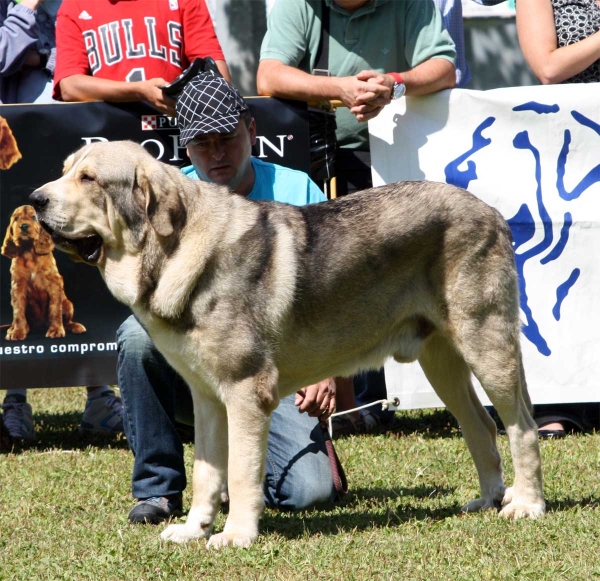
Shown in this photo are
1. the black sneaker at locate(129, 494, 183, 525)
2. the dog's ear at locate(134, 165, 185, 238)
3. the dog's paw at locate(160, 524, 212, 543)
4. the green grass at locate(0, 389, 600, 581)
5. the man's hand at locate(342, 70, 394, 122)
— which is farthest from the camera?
the man's hand at locate(342, 70, 394, 122)

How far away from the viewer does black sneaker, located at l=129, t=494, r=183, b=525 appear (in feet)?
14.3

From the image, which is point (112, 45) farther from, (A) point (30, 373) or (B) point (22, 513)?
(B) point (22, 513)

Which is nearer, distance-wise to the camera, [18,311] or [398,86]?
[398,86]

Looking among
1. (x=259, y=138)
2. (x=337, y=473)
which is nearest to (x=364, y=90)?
(x=259, y=138)

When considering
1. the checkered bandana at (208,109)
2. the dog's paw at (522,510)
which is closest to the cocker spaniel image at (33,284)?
the checkered bandana at (208,109)

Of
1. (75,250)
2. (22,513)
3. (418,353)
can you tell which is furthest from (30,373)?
(418,353)

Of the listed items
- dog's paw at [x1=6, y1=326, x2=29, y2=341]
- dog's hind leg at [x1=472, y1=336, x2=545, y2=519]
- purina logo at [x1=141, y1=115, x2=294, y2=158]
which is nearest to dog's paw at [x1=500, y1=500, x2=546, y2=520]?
dog's hind leg at [x1=472, y1=336, x2=545, y2=519]

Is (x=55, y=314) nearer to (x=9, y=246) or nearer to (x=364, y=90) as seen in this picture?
(x=9, y=246)

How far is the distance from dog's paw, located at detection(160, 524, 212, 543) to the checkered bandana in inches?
72.7

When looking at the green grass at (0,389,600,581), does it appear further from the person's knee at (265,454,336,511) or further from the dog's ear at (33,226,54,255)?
the dog's ear at (33,226,54,255)

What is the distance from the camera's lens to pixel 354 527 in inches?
165

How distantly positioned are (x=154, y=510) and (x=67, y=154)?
2.49 meters

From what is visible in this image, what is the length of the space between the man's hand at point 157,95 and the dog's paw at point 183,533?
2.62m

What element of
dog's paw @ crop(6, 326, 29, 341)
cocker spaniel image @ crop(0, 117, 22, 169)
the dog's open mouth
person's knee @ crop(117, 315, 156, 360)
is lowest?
dog's paw @ crop(6, 326, 29, 341)
